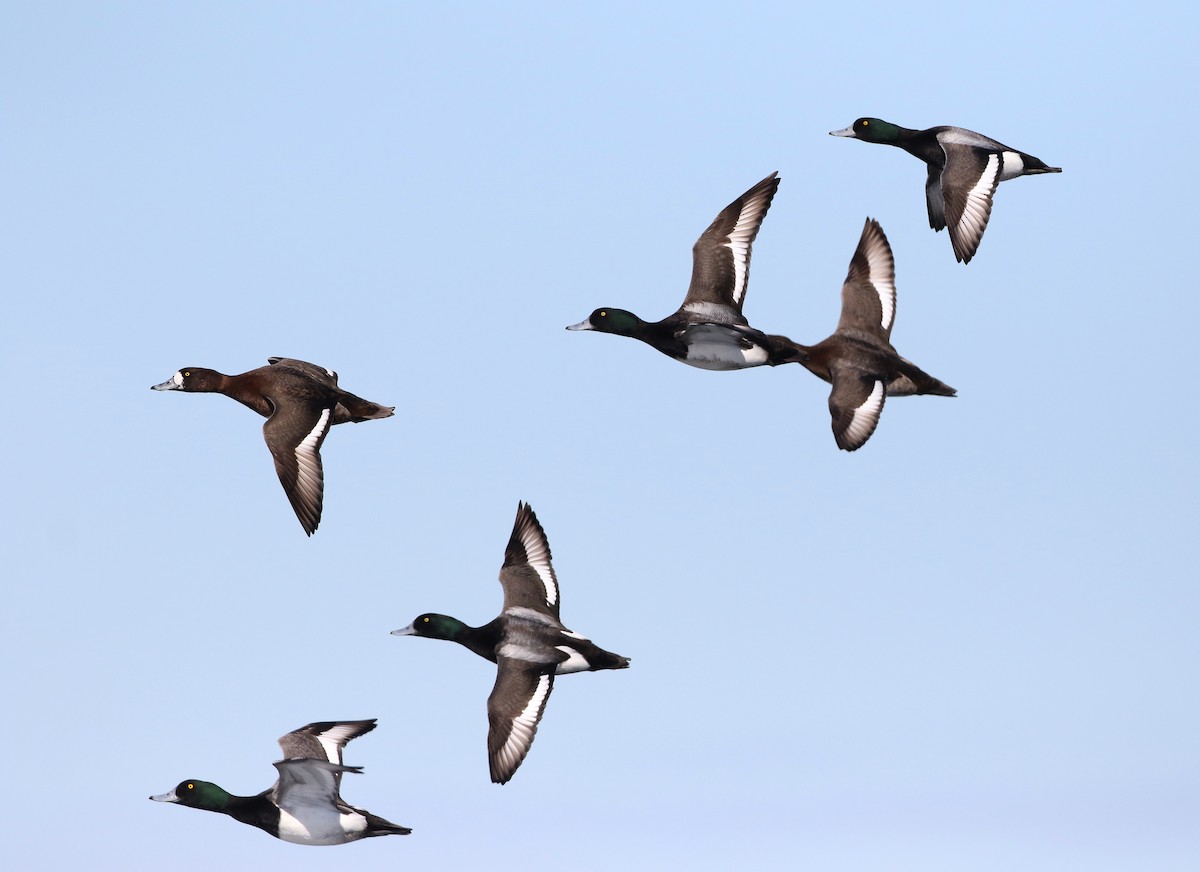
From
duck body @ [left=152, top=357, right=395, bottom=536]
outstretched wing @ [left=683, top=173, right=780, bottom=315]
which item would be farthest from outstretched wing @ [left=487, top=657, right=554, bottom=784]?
outstretched wing @ [left=683, top=173, right=780, bottom=315]

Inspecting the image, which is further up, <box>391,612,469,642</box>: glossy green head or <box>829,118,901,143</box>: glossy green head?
<box>829,118,901,143</box>: glossy green head

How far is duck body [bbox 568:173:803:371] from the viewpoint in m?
19.2

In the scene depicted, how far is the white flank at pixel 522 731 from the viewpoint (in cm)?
1709

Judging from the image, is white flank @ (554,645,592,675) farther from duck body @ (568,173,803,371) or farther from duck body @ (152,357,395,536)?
duck body @ (568,173,803,371)

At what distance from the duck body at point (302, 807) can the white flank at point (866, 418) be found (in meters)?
5.95

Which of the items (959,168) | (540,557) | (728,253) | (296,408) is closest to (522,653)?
(540,557)

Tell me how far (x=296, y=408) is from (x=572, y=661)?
411 cm

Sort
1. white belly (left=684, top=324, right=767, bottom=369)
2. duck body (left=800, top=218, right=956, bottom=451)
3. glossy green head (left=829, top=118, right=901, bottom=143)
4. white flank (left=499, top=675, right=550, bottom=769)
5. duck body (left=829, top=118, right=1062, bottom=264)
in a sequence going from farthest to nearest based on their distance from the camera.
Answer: glossy green head (left=829, top=118, right=901, bottom=143) < duck body (left=829, top=118, right=1062, bottom=264) < white belly (left=684, top=324, right=767, bottom=369) < duck body (left=800, top=218, right=956, bottom=451) < white flank (left=499, top=675, right=550, bottom=769)

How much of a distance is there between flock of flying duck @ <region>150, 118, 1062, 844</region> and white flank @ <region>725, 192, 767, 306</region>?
2cm

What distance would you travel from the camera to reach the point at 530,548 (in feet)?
63.5

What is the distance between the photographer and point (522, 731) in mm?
17234

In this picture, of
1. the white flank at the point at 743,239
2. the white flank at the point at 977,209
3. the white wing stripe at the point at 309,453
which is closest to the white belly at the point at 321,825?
the white wing stripe at the point at 309,453

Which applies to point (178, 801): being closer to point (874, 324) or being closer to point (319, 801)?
point (319, 801)

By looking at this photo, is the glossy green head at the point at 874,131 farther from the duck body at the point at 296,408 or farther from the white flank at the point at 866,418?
the duck body at the point at 296,408
